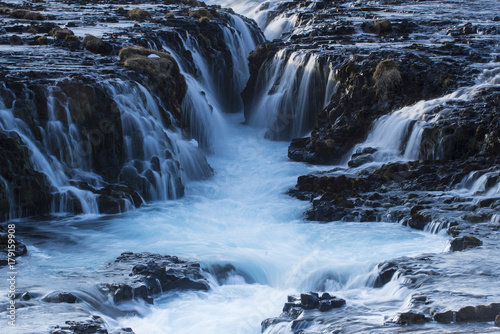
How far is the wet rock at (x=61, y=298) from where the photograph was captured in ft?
39.1

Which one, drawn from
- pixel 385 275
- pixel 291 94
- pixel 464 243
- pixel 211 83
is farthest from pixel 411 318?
pixel 211 83

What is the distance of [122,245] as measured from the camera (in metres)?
16.5

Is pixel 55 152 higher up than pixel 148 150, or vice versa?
pixel 55 152

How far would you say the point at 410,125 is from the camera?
22.2m

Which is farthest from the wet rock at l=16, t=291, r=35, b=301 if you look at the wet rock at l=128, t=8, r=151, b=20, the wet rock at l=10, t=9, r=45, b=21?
the wet rock at l=128, t=8, r=151, b=20

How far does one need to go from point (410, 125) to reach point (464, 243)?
817 cm

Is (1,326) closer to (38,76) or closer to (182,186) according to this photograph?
(182,186)

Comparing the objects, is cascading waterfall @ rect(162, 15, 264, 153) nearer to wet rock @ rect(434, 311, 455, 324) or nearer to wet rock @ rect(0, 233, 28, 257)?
wet rock @ rect(0, 233, 28, 257)

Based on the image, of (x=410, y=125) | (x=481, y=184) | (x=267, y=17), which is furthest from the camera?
(x=267, y=17)

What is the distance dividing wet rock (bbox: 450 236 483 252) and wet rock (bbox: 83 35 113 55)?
1768 cm

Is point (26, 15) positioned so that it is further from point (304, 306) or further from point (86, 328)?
point (304, 306)

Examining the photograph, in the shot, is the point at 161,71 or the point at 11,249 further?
the point at 161,71

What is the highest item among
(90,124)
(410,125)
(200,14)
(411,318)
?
(200,14)

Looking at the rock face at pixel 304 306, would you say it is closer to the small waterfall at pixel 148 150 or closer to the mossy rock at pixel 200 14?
the small waterfall at pixel 148 150
